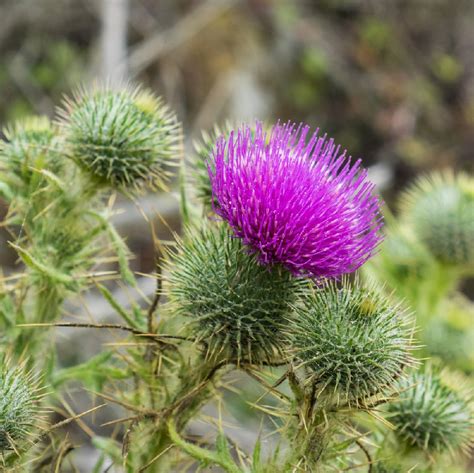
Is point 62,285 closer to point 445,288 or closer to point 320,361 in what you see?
point 320,361

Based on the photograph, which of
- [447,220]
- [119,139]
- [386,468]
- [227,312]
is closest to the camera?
[227,312]

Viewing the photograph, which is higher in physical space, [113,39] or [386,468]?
[113,39]

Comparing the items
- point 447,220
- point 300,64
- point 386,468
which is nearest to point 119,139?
point 386,468

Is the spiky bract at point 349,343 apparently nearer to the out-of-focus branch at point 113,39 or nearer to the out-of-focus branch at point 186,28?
the out-of-focus branch at point 113,39

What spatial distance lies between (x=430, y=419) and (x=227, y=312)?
1.24 meters

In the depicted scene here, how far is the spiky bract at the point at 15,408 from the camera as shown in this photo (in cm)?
262

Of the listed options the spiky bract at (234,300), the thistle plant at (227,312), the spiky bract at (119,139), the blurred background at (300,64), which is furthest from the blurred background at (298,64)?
the spiky bract at (234,300)

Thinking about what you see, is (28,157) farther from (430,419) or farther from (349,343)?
(430,419)

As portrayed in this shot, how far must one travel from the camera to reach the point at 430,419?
11.0 feet

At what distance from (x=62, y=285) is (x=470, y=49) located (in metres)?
11.1

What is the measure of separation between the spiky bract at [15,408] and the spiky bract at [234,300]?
74 centimetres

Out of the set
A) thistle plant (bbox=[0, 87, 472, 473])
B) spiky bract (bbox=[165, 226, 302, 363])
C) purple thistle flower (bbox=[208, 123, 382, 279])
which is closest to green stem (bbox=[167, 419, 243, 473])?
thistle plant (bbox=[0, 87, 472, 473])

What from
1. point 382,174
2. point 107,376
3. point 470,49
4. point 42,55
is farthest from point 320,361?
point 470,49

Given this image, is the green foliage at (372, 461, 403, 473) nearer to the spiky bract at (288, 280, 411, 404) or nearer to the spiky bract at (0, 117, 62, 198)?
the spiky bract at (288, 280, 411, 404)
